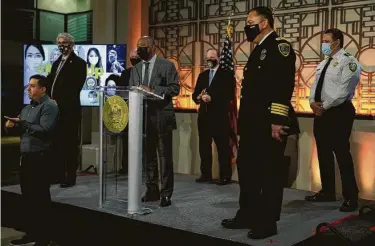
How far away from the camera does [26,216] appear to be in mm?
4332

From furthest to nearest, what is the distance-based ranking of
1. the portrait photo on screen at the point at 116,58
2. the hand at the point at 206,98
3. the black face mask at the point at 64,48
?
the portrait photo on screen at the point at 116,58 < the hand at the point at 206,98 < the black face mask at the point at 64,48

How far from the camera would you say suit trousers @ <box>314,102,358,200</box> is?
4.26 metres

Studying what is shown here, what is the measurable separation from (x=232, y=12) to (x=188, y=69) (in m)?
0.95

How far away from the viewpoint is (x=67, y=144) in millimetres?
5098

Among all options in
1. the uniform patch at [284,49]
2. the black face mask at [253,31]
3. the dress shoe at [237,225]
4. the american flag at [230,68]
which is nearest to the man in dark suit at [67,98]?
the american flag at [230,68]

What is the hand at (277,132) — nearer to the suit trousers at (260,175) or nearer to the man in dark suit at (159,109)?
the suit trousers at (260,175)

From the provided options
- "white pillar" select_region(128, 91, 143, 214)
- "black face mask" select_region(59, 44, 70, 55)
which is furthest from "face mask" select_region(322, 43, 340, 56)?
"black face mask" select_region(59, 44, 70, 55)

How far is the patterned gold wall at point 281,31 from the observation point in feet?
16.5

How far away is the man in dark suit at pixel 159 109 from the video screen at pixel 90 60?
2.15 metres

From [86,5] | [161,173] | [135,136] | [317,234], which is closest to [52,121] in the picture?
[135,136]

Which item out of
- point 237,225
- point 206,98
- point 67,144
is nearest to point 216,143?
point 206,98

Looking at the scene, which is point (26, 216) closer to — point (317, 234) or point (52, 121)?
point (52, 121)

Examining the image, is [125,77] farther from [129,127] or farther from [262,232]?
[262,232]

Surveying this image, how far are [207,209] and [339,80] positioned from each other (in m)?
1.63
